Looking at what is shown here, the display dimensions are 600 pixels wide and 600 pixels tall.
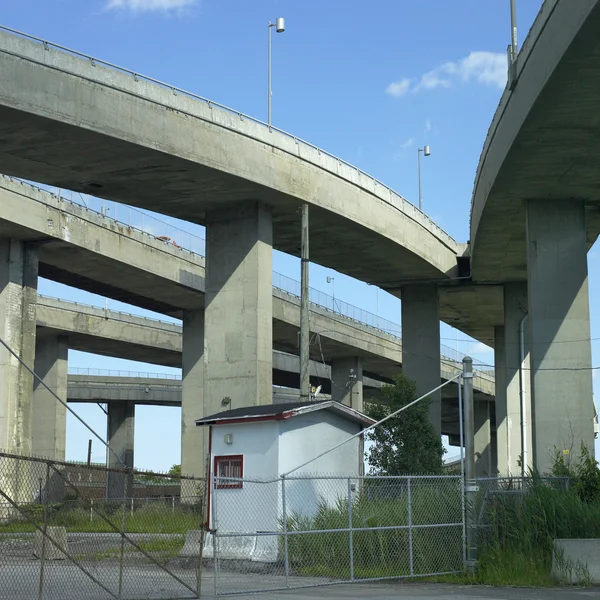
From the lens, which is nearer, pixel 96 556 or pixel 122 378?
pixel 96 556

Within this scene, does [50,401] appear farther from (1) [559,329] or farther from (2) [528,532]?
(2) [528,532]

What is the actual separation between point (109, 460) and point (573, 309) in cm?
6567

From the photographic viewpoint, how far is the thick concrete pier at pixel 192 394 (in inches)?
1885

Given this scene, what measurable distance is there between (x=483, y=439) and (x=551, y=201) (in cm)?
6195

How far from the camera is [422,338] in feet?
164

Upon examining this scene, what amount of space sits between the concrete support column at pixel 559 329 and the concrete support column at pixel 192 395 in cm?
1711

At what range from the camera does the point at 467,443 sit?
20.0 m

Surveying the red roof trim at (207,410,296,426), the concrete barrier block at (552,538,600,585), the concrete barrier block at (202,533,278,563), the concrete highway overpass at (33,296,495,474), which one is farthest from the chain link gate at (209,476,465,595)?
the concrete highway overpass at (33,296,495,474)

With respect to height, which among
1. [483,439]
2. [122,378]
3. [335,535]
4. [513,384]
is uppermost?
[122,378]

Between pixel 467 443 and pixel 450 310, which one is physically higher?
pixel 450 310

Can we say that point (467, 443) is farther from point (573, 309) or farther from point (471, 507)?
point (573, 309)

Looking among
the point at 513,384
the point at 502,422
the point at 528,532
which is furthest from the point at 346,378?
the point at 528,532

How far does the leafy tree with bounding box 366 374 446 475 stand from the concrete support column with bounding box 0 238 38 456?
14751 mm

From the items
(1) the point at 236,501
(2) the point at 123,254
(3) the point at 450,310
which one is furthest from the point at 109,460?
(1) the point at 236,501
